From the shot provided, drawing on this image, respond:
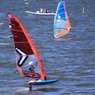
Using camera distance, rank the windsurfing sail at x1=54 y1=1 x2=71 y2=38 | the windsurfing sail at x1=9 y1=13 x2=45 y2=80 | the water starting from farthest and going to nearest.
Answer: the windsurfing sail at x1=54 y1=1 x2=71 y2=38, the water, the windsurfing sail at x1=9 y1=13 x2=45 y2=80

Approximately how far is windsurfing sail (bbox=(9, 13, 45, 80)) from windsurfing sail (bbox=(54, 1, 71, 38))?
89.0 feet

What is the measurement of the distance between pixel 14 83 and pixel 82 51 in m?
17.3

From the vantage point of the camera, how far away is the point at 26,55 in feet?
90.2

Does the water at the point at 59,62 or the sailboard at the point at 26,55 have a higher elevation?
the sailboard at the point at 26,55

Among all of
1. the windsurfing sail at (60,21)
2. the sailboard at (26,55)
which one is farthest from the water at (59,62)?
the sailboard at (26,55)

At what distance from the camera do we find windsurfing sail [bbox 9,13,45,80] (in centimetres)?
2684

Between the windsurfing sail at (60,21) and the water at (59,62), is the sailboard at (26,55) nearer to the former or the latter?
the water at (59,62)

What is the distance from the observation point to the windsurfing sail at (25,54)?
1057 inches

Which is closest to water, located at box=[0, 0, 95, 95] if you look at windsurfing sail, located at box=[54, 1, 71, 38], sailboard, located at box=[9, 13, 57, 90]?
windsurfing sail, located at box=[54, 1, 71, 38]

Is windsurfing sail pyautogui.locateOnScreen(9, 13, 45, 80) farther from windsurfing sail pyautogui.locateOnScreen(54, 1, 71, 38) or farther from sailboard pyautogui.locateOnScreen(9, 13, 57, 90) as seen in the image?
windsurfing sail pyautogui.locateOnScreen(54, 1, 71, 38)

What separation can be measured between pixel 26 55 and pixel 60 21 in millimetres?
28018

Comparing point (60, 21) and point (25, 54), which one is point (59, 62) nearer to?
point (25, 54)

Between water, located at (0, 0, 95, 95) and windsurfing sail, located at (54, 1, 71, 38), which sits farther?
windsurfing sail, located at (54, 1, 71, 38)

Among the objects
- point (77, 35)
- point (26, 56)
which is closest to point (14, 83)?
point (26, 56)
